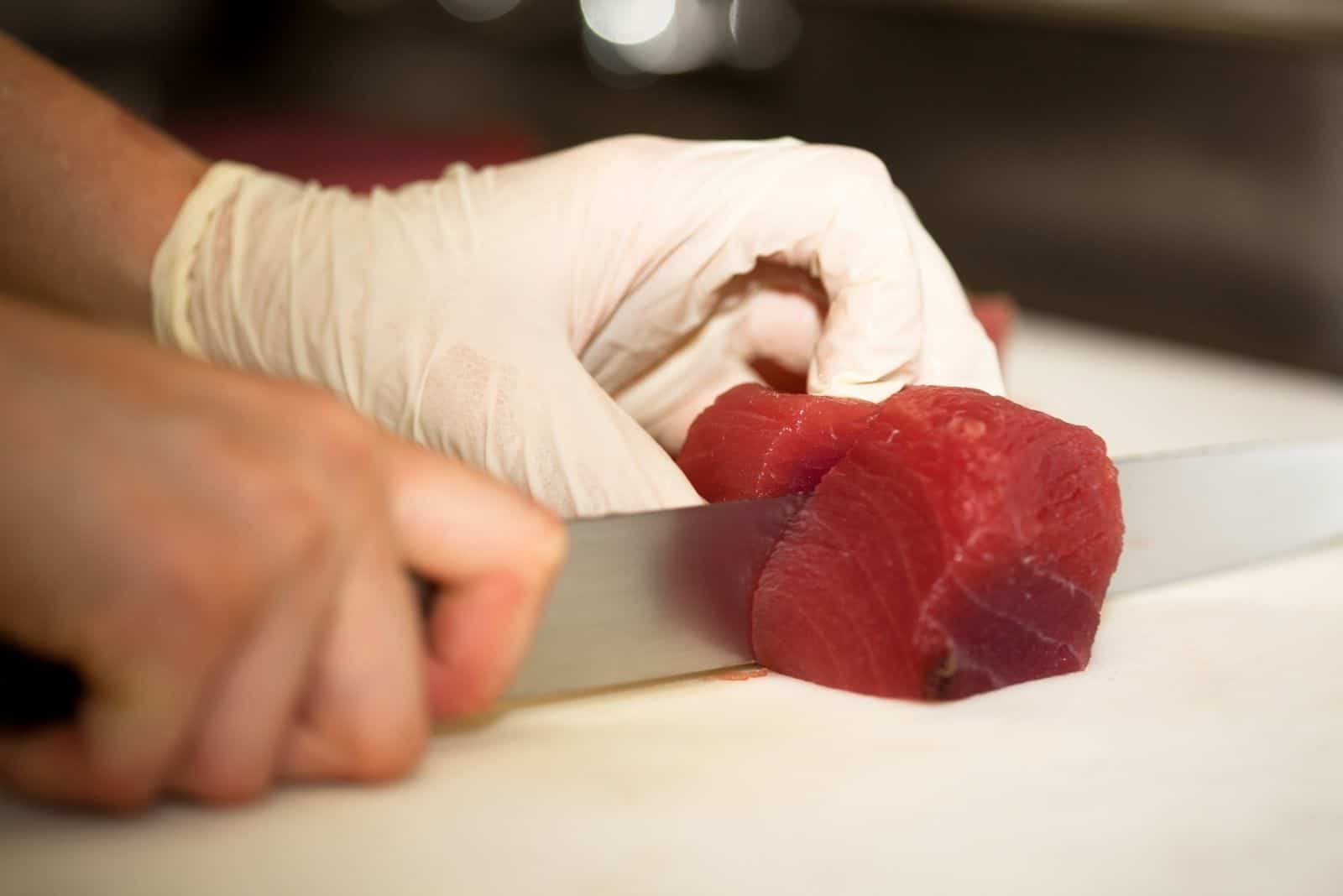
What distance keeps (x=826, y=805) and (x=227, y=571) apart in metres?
0.47

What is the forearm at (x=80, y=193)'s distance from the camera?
1.51 m

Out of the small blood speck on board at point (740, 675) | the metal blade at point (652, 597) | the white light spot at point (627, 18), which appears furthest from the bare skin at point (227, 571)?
the white light spot at point (627, 18)

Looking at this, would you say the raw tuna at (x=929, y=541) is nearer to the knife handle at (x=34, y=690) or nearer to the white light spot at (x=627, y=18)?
the knife handle at (x=34, y=690)

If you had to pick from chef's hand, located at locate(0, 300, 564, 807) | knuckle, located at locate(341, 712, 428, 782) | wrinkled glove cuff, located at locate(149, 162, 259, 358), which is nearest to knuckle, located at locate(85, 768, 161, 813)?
chef's hand, located at locate(0, 300, 564, 807)

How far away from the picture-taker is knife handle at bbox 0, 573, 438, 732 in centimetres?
89

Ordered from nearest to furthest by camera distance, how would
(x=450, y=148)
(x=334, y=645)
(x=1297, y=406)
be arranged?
(x=334, y=645), (x=1297, y=406), (x=450, y=148)

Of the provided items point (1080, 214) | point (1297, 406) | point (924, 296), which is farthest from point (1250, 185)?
point (924, 296)

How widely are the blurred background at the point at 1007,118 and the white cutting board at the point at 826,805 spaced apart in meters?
1.86

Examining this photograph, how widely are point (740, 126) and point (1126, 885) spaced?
3370 mm

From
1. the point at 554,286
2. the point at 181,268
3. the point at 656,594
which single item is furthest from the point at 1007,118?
the point at 656,594

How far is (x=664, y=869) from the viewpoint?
0.92 meters

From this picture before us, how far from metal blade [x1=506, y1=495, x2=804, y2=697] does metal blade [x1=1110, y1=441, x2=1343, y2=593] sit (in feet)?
1.44

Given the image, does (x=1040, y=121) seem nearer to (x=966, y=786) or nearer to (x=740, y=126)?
(x=740, y=126)

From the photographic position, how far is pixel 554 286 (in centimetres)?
137
